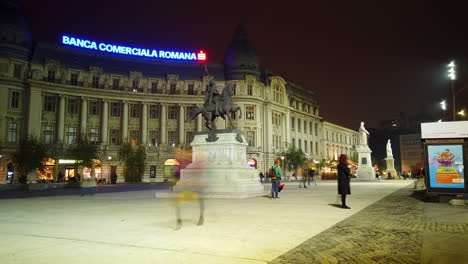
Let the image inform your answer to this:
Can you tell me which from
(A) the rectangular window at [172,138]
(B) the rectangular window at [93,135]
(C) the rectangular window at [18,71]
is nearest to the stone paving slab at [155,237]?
(C) the rectangular window at [18,71]

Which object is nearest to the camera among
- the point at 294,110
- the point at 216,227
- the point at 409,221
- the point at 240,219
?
the point at 216,227

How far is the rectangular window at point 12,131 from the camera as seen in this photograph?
176 ft

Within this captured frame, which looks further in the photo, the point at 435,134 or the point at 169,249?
the point at 435,134

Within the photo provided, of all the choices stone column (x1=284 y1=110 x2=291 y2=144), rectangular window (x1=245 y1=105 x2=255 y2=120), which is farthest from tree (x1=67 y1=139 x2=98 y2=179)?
stone column (x1=284 y1=110 x2=291 y2=144)

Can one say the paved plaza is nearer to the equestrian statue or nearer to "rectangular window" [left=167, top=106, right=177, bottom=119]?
the equestrian statue

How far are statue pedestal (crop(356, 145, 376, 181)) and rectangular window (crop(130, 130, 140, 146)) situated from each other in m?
38.3

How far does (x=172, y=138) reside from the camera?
67375mm

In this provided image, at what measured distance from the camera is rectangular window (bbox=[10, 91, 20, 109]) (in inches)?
2140

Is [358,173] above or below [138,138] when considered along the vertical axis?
below

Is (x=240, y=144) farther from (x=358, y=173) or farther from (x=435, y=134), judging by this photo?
(x=358, y=173)

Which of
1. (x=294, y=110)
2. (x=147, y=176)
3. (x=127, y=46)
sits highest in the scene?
(x=127, y=46)

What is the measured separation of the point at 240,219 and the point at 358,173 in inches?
1682

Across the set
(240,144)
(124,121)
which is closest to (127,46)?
(124,121)

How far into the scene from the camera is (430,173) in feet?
52.6
